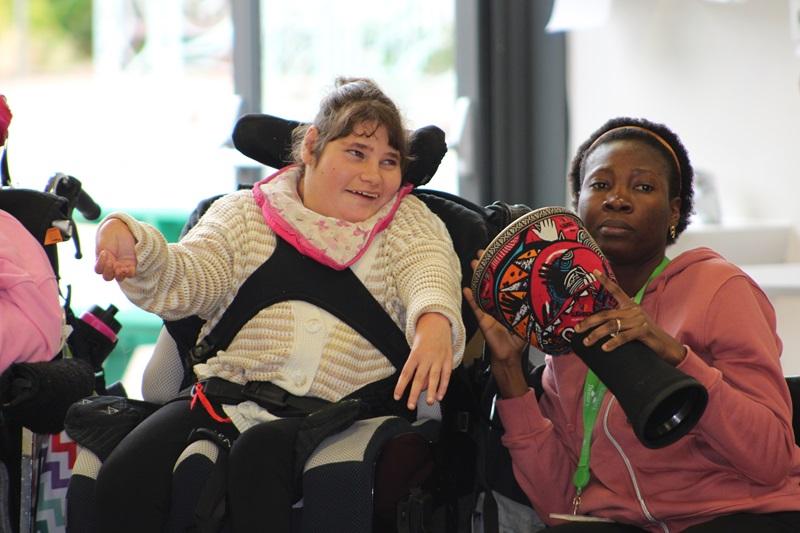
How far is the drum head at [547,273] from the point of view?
1405 mm

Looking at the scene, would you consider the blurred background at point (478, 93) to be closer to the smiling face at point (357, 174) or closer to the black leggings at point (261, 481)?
→ the smiling face at point (357, 174)

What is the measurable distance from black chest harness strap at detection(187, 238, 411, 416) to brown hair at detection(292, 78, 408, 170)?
0.72 feet

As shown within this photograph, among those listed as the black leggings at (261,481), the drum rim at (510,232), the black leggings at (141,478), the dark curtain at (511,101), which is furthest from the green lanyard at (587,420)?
the dark curtain at (511,101)

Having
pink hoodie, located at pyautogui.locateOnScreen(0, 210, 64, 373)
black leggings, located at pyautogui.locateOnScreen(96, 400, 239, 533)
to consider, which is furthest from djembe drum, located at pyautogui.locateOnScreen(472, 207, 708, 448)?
pink hoodie, located at pyautogui.locateOnScreen(0, 210, 64, 373)

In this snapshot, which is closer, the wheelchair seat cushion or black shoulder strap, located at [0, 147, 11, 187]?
the wheelchair seat cushion

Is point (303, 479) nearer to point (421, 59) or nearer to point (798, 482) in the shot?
point (798, 482)

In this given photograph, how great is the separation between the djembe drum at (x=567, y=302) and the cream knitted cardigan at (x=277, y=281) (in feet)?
0.55

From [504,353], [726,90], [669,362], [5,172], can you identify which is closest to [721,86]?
[726,90]

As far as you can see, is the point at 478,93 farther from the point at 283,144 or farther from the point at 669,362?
the point at 669,362

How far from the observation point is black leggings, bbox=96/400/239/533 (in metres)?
1.54

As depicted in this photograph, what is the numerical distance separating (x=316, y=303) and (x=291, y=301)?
45 mm

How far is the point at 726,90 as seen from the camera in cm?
295

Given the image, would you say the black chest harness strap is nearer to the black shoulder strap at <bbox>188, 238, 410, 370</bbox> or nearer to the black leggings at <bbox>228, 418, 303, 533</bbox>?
the black shoulder strap at <bbox>188, 238, 410, 370</bbox>

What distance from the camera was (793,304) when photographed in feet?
9.00
